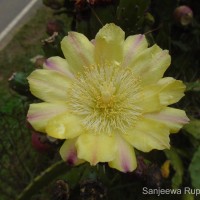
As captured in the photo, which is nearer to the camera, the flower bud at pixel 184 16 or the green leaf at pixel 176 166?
the green leaf at pixel 176 166

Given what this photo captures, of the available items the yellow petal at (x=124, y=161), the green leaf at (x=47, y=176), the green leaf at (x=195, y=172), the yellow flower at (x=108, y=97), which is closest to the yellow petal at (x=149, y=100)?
the yellow flower at (x=108, y=97)

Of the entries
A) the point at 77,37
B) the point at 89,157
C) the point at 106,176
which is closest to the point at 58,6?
the point at 77,37

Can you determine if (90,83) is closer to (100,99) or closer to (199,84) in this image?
(100,99)

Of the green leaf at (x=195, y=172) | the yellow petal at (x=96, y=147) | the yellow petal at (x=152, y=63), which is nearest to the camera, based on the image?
the yellow petal at (x=96, y=147)

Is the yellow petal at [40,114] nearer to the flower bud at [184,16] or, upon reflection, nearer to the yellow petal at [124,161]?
the yellow petal at [124,161]

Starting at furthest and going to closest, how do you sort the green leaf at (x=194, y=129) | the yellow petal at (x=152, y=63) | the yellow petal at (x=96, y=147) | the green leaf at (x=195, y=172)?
the green leaf at (x=194, y=129), the green leaf at (x=195, y=172), the yellow petal at (x=152, y=63), the yellow petal at (x=96, y=147)

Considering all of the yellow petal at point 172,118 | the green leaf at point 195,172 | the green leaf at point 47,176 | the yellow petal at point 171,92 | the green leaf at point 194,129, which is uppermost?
the yellow petal at point 171,92

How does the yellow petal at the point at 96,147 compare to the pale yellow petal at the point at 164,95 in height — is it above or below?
above

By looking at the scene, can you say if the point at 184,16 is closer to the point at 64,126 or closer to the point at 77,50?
the point at 77,50

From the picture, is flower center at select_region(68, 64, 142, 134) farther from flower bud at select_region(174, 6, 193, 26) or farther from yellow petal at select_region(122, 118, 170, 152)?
flower bud at select_region(174, 6, 193, 26)
